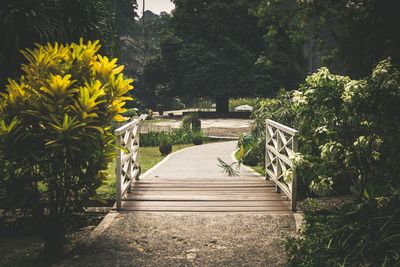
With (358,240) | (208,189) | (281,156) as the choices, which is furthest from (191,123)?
(358,240)

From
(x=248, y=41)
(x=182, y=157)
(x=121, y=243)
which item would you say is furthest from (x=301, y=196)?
(x=248, y=41)

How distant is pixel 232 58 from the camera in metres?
39.0

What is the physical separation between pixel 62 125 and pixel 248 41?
36601mm

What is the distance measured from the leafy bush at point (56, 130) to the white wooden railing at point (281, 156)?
95.6 inches

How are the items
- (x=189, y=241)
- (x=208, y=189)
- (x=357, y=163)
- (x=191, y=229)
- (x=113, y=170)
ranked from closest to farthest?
(x=357, y=163), (x=189, y=241), (x=191, y=229), (x=208, y=189), (x=113, y=170)

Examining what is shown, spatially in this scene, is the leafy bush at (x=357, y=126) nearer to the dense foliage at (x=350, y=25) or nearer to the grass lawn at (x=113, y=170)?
the dense foliage at (x=350, y=25)

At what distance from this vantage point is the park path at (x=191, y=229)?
5324 millimetres

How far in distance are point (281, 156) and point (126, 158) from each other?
8.33ft

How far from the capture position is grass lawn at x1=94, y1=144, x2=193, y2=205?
8.34 metres

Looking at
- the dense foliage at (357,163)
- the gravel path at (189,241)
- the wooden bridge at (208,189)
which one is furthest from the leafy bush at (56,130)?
the dense foliage at (357,163)

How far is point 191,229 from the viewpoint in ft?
20.8

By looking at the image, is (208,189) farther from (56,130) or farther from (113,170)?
(113,170)

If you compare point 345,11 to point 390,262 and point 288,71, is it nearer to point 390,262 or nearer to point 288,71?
point 390,262

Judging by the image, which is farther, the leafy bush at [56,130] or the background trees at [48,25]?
the background trees at [48,25]
